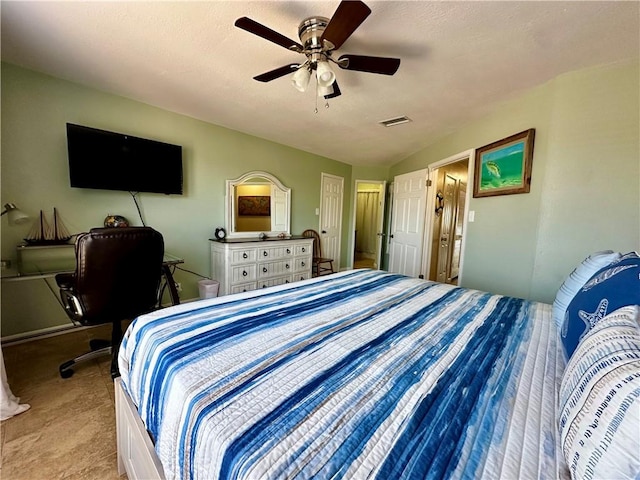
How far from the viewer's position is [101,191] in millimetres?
2467

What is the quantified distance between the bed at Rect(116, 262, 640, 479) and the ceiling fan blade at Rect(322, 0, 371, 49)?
54.3 inches

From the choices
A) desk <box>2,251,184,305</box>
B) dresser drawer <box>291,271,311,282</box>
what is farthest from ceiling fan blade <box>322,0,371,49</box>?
dresser drawer <box>291,271,311,282</box>

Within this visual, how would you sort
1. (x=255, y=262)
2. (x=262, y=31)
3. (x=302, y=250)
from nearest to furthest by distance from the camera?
(x=262, y=31), (x=255, y=262), (x=302, y=250)

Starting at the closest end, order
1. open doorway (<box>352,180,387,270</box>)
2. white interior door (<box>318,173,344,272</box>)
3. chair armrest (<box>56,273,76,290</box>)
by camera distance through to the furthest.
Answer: chair armrest (<box>56,273,76,290</box>) < white interior door (<box>318,173,344,272</box>) < open doorway (<box>352,180,387,270</box>)

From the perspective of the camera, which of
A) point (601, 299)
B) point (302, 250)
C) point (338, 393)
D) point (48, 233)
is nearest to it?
point (338, 393)

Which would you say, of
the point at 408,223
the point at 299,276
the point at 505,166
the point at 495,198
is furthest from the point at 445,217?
the point at 299,276

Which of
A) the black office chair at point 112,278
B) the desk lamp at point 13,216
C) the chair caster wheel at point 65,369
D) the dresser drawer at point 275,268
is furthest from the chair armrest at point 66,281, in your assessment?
the dresser drawer at point 275,268

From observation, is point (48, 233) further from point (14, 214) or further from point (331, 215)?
point (331, 215)

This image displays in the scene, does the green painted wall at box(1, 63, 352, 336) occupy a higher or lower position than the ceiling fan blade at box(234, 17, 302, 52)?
lower

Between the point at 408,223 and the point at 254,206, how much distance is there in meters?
2.38

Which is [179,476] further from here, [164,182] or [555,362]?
[164,182]

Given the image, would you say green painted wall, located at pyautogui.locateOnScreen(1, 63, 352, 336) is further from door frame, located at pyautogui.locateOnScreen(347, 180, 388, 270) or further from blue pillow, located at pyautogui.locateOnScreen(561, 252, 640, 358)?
blue pillow, located at pyautogui.locateOnScreen(561, 252, 640, 358)

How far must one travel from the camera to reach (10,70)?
1.99m

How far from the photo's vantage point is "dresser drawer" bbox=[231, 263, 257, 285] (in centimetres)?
309
